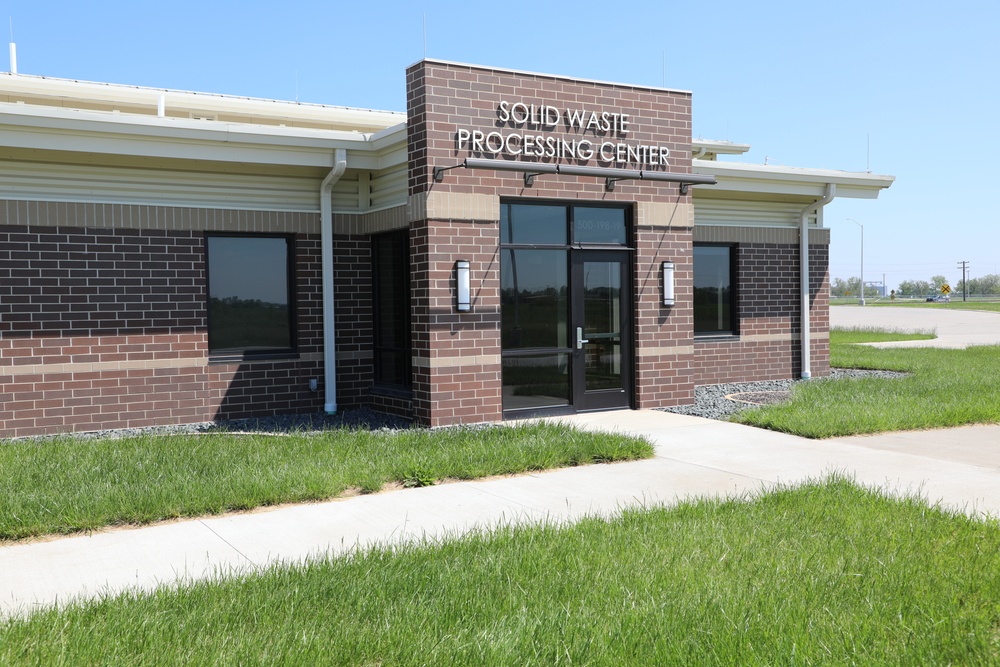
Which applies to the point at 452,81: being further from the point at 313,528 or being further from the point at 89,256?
the point at 313,528

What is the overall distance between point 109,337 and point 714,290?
388 inches

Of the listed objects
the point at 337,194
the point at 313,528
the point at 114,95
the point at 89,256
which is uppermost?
the point at 114,95

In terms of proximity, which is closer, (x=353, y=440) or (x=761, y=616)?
(x=761, y=616)

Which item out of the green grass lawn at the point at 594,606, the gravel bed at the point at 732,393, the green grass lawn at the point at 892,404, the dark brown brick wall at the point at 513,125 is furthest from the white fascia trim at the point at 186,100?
the green grass lawn at the point at 594,606

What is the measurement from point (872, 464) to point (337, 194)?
8164 mm

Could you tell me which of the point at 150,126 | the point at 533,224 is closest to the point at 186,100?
the point at 150,126

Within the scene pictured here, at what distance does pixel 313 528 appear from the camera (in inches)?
261

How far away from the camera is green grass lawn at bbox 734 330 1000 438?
424 inches

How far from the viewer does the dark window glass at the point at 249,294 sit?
12406 millimetres

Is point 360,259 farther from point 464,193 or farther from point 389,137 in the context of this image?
point 464,193

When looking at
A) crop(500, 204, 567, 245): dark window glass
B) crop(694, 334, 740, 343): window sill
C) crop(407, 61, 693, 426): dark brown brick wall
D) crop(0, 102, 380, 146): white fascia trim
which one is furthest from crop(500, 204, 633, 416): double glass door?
crop(694, 334, 740, 343): window sill

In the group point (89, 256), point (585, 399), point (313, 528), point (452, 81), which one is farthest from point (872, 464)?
point (89, 256)

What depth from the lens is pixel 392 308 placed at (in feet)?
43.0

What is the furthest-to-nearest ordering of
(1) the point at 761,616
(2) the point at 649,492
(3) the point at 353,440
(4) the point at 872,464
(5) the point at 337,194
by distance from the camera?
(5) the point at 337,194, (3) the point at 353,440, (4) the point at 872,464, (2) the point at 649,492, (1) the point at 761,616
